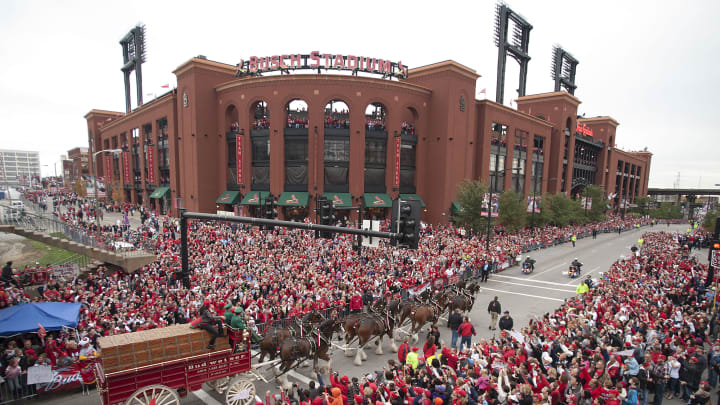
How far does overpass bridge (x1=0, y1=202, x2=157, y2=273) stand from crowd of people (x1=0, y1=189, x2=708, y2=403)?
2.77ft

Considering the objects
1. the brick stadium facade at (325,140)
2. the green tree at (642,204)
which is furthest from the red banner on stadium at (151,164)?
the green tree at (642,204)

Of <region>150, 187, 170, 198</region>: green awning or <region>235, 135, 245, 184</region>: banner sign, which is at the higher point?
<region>235, 135, 245, 184</region>: banner sign

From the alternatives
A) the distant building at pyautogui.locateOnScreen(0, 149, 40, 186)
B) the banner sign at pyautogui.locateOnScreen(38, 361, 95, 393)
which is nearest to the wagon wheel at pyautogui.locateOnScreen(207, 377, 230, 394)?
the banner sign at pyautogui.locateOnScreen(38, 361, 95, 393)

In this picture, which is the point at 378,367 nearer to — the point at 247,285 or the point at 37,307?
the point at 247,285

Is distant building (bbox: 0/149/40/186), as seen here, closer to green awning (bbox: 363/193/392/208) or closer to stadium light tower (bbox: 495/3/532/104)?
green awning (bbox: 363/193/392/208)

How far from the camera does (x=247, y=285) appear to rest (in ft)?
58.4

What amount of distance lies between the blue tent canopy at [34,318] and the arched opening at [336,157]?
95.4 ft

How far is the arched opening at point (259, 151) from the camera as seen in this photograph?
4100 cm

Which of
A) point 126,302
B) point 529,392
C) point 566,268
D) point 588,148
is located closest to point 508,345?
point 529,392

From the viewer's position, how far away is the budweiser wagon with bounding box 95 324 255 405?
7.77 meters

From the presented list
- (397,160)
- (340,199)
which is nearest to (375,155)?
(397,160)

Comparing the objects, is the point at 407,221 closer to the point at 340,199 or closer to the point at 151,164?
the point at 340,199

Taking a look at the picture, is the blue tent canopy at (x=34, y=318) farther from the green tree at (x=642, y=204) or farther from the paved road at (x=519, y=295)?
the green tree at (x=642, y=204)

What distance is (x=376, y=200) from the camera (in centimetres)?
4016
